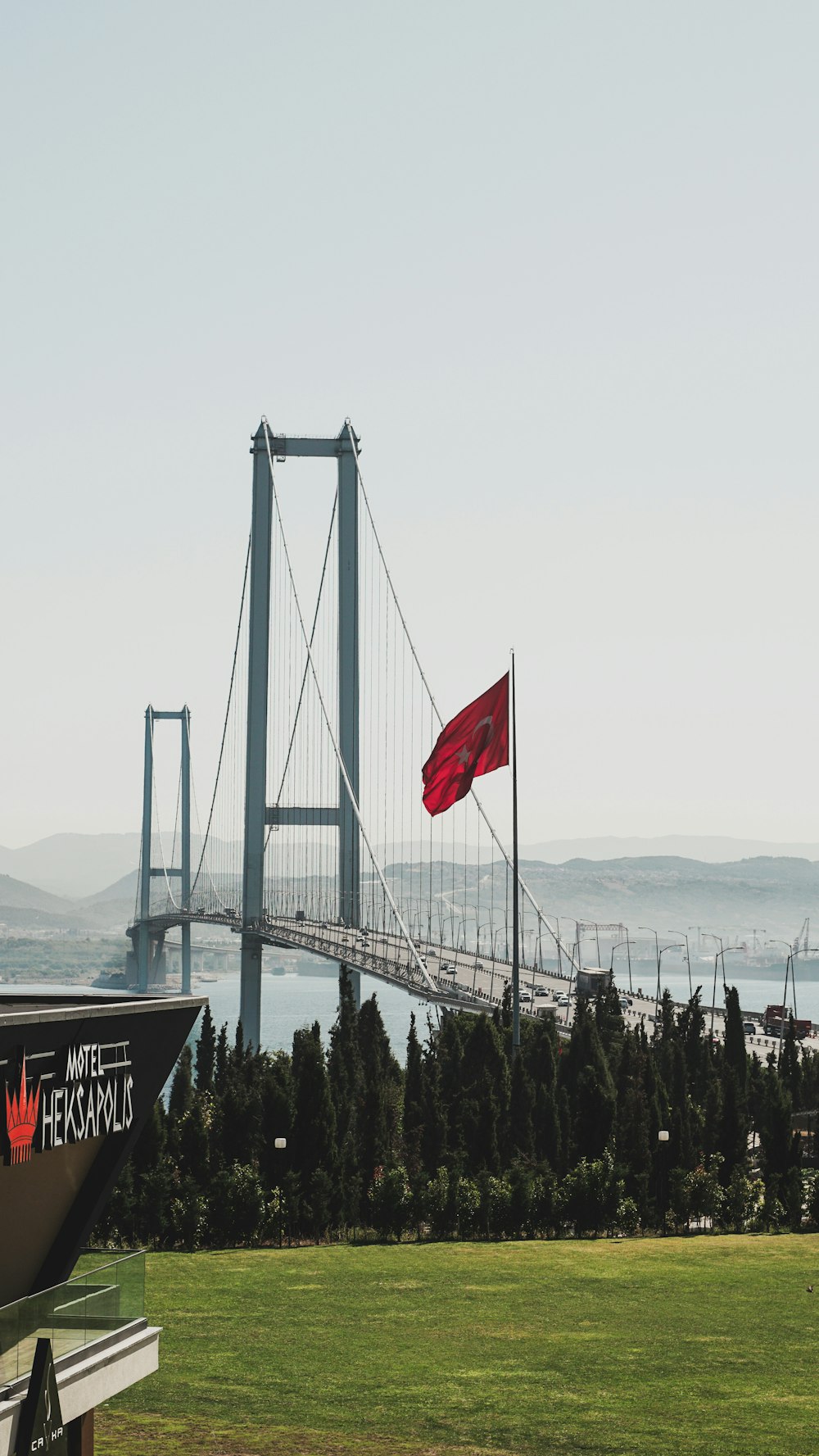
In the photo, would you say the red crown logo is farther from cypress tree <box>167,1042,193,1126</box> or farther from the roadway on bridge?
the roadway on bridge

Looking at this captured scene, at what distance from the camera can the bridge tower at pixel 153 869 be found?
131 meters

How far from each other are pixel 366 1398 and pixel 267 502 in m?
76.4

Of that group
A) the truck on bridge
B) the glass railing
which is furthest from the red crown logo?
the truck on bridge

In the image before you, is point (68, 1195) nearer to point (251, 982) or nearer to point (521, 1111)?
point (521, 1111)

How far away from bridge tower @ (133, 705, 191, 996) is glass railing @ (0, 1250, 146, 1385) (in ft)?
320

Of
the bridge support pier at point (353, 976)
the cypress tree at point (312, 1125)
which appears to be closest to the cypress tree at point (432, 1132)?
the cypress tree at point (312, 1125)

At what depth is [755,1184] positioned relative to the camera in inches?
1614

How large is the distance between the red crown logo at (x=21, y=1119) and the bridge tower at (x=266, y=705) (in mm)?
72956

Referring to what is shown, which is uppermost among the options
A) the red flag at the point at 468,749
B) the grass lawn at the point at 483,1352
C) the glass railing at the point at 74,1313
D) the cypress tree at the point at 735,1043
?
the red flag at the point at 468,749

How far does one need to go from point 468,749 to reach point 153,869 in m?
127

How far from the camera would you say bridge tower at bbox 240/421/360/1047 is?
298 feet

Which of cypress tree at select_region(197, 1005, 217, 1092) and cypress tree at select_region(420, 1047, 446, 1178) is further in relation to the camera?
cypress tree at select_region(197, 1005, 217, 1092)

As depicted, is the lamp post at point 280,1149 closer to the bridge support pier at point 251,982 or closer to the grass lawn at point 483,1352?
the grass lawn at point 483,1352

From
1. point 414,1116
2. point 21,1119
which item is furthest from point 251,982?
point 21,1119
